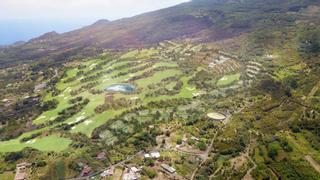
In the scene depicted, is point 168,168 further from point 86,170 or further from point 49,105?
point 49,105

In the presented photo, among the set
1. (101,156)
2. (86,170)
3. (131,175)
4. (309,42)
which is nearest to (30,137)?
(101,156)

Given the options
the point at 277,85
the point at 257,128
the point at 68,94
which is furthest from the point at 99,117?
the point at 277,85

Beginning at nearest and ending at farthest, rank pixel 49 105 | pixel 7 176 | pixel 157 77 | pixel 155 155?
pixel 7 176, pixel 155 155, pixel 49 105, pixel 157 77

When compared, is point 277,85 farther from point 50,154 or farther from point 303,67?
point 50,154

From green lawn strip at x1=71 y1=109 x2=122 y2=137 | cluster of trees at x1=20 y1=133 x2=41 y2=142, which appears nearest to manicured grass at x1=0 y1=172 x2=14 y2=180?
cluster of trees at x1=20 y1=133 x2=41 y2=142

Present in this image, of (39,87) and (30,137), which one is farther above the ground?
(30,137)

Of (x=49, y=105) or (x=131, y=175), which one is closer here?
(x=131, y=175)
